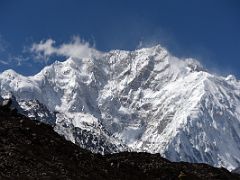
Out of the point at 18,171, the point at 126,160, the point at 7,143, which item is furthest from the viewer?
the point at 126,160

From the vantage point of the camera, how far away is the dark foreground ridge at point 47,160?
166ft

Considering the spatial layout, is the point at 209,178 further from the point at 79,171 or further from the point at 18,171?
the point at 18,171

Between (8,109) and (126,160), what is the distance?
13968 millimetres

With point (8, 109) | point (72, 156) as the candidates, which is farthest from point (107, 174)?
point (8, 109)

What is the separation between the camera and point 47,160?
5391cm

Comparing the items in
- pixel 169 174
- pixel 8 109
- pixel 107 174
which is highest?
pixel 8 109

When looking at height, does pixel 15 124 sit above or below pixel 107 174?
above

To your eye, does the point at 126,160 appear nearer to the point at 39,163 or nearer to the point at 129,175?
the point at 129,175

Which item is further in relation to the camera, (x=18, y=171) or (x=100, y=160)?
(x=100, y=160)

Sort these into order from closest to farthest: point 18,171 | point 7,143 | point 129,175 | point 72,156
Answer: point 18,171 < point 7,143 < point 72,156 < point 129,175

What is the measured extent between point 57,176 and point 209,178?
2799 centimetres

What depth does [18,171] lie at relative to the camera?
4925 centimetres

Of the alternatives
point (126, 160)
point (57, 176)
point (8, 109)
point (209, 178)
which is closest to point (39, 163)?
point (57, 176)

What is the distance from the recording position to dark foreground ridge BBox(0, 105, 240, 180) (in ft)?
166
